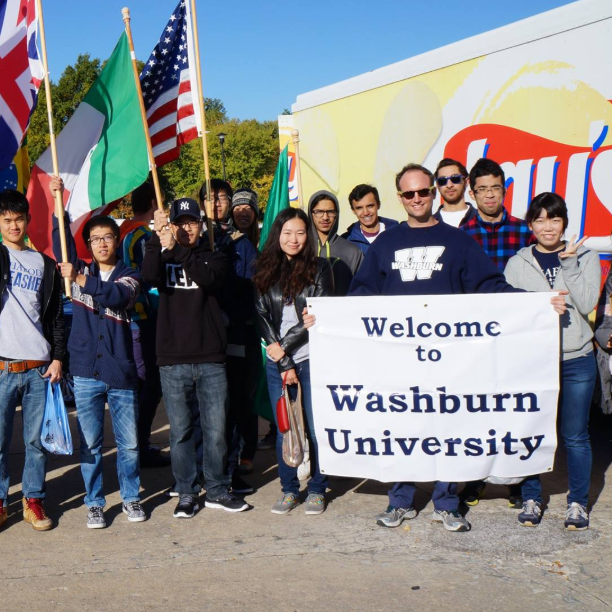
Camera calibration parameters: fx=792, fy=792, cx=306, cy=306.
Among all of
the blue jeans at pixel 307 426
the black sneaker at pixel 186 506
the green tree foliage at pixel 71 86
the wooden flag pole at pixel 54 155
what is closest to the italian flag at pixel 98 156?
the wooden flag pole at pixel 54 155

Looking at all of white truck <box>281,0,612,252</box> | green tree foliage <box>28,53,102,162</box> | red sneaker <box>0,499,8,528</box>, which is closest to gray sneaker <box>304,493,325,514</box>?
red sneaker <box>0,499,8,528</box>

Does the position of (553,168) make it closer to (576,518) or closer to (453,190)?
(453,190)

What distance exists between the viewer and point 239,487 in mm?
5625

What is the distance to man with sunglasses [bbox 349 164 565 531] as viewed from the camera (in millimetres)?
4656

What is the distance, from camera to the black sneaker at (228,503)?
5.18 m

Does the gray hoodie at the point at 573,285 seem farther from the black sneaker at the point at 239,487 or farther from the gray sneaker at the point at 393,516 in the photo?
the black sneaker at the point at 239,487

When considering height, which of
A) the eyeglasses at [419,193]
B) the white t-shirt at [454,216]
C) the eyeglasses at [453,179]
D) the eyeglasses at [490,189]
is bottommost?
the white t-shirt at [454,216]

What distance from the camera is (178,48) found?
5.52 m

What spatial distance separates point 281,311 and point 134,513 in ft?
5.22

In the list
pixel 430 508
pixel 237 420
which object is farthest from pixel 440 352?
pixel 237 420

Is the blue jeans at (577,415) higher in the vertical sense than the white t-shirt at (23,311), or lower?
lower

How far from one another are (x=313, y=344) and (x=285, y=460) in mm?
834

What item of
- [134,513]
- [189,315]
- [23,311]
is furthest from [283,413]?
[23,311]

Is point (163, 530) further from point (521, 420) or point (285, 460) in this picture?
point (521, 420)
